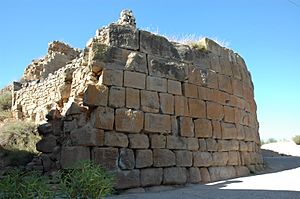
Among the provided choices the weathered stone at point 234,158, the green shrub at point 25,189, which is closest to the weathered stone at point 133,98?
the weathered stone at point 234,158

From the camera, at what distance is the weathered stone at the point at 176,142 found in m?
7.33

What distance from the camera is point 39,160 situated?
749 cm

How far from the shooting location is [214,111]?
8430mm

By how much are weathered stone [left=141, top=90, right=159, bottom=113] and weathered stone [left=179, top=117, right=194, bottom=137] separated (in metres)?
0.71

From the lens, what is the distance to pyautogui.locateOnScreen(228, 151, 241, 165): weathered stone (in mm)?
8633

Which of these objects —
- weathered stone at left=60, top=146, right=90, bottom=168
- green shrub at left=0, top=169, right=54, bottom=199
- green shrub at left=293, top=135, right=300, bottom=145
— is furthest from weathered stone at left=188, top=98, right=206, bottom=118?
green shrub at left=293, top=135, right=300, bottom=145

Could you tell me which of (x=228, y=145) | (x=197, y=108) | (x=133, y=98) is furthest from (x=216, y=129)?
(x=133, y=98)

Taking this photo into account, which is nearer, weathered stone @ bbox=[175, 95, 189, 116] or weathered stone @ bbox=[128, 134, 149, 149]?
weathered stone @ bbox=[128, 134, 149, 149]

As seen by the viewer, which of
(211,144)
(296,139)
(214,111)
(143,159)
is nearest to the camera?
(143,159)

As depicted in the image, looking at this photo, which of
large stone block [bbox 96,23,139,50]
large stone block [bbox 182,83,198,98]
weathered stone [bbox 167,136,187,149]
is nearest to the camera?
large stone block [bbox 96,23,139,50]

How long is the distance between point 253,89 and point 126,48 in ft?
18.3

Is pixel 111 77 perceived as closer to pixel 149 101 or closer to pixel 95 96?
pixel 95 96

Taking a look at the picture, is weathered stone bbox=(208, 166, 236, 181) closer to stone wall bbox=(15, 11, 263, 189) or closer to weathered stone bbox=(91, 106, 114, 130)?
stone wall bbox=(15, 11, 263, 189)

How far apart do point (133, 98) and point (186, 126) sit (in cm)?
149
